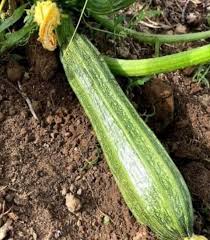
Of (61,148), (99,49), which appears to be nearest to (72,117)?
(61,148)

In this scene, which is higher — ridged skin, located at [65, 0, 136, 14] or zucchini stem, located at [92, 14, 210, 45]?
ridged skin, located at [65, 0, 136, 14]

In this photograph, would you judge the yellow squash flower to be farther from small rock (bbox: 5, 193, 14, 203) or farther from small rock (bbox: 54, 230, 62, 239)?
small rock (bbox: 54, 230, 62, 239)

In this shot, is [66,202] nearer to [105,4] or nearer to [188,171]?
[188,171]

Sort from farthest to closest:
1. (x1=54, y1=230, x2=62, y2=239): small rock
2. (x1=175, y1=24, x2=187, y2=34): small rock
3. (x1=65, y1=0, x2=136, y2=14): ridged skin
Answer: (x1=175, y1=24, x2=187, y2=34): small rock
(x1=65, y1=0, x2=136, y2=14): ridged skin
(x1=54, y1=230, x2=62, y2=239): small rock

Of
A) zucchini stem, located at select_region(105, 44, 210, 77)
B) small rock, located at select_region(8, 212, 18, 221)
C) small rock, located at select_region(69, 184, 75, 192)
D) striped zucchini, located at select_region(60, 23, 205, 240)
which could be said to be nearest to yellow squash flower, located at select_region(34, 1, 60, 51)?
striped zucchini, located at select_region(60, 23, 205, 240)

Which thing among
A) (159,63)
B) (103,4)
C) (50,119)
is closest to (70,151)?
(50,119)

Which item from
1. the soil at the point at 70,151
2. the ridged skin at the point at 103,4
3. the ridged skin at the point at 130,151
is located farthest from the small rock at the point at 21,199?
the ridged skin at the point at 103,4

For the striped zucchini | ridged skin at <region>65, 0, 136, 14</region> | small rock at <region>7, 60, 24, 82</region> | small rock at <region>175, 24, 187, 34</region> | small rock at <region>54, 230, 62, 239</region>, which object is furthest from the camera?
small rock at <region>175, 24, 187, 34</region>
